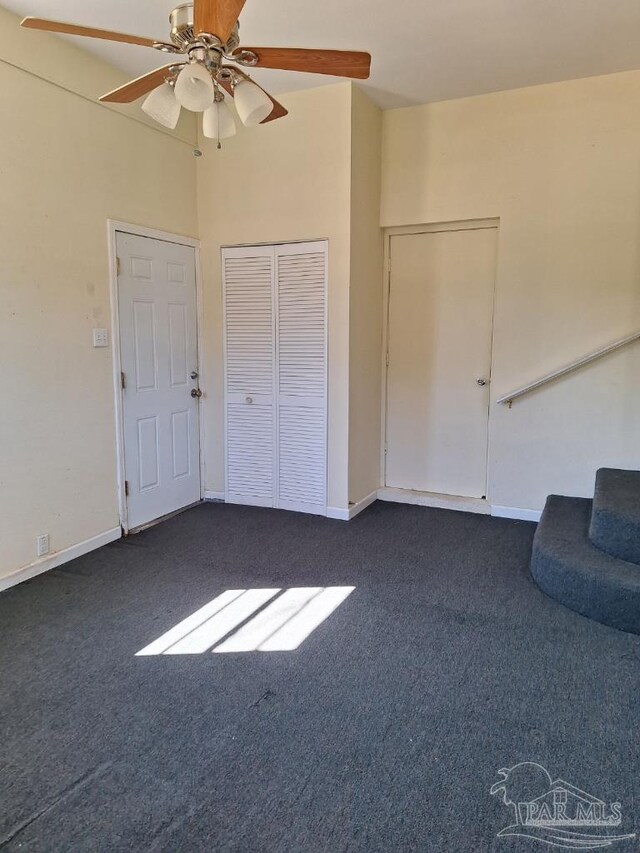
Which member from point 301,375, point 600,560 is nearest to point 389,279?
point 301,375

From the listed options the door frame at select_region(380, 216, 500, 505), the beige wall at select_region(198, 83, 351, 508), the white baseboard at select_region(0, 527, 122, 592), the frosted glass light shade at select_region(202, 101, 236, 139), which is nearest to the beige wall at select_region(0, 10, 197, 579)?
the white baseboard at select_region(0, 527, 122, 592)

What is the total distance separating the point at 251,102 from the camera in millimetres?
2225

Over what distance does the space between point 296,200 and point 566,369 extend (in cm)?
225

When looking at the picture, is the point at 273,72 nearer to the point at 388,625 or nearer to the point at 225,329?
the point at 225,329

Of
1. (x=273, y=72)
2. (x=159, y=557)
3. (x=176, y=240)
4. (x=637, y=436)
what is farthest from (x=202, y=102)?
(x=637, y=436)

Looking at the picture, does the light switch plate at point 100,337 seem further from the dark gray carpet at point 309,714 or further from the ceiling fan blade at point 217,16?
the ceiling fan blade at point 217,16

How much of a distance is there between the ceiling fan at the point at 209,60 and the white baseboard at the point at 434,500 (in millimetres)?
3114

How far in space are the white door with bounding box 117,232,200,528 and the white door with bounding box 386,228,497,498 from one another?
1.64 metres

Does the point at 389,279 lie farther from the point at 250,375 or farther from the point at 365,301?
the point at 250,375

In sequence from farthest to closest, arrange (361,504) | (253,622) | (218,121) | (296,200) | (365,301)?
(361,504) < (365,301) < (296,200) < (253,622) < (218,121)

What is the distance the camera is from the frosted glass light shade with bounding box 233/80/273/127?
2.18 meters

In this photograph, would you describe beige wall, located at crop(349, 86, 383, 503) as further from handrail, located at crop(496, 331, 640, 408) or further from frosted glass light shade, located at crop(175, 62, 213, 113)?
frosted glass light shade, located at crop(175, 62, 213, 113)

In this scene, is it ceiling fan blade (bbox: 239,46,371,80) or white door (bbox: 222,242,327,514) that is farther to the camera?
white door (bbox: 222,242,327,514)

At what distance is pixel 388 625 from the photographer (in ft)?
8.80
